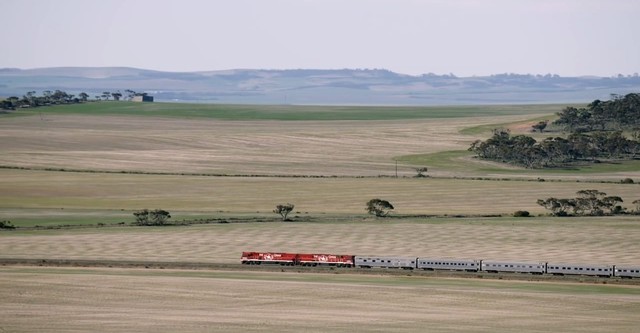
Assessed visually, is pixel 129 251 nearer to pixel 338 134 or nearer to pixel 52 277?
pixel 52 277

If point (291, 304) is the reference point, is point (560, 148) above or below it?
above

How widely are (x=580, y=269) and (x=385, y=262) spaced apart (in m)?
12.3

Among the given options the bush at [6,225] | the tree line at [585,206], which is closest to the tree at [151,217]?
the bush at [6,225]

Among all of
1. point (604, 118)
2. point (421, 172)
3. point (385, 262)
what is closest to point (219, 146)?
point (421, 172)

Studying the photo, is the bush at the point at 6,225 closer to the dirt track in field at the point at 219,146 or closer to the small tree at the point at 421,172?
the dirt track in field at the point at 219,146

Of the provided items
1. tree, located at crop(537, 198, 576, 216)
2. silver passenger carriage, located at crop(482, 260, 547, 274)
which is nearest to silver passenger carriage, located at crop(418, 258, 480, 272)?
silver passenger carriage, located at crop(482, 260, 547, 274)

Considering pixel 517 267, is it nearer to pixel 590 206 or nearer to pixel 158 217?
pixel 590 206

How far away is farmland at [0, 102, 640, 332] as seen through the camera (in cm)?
5922

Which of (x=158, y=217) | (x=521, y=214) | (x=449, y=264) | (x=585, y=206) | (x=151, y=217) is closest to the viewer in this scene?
(x=449, y=264)

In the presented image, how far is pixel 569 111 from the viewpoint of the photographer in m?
181

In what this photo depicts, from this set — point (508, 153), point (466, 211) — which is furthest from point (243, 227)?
point (508, 153)

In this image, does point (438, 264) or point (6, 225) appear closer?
point (438, 264)

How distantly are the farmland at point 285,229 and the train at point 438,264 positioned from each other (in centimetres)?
272

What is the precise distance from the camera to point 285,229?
302ft
